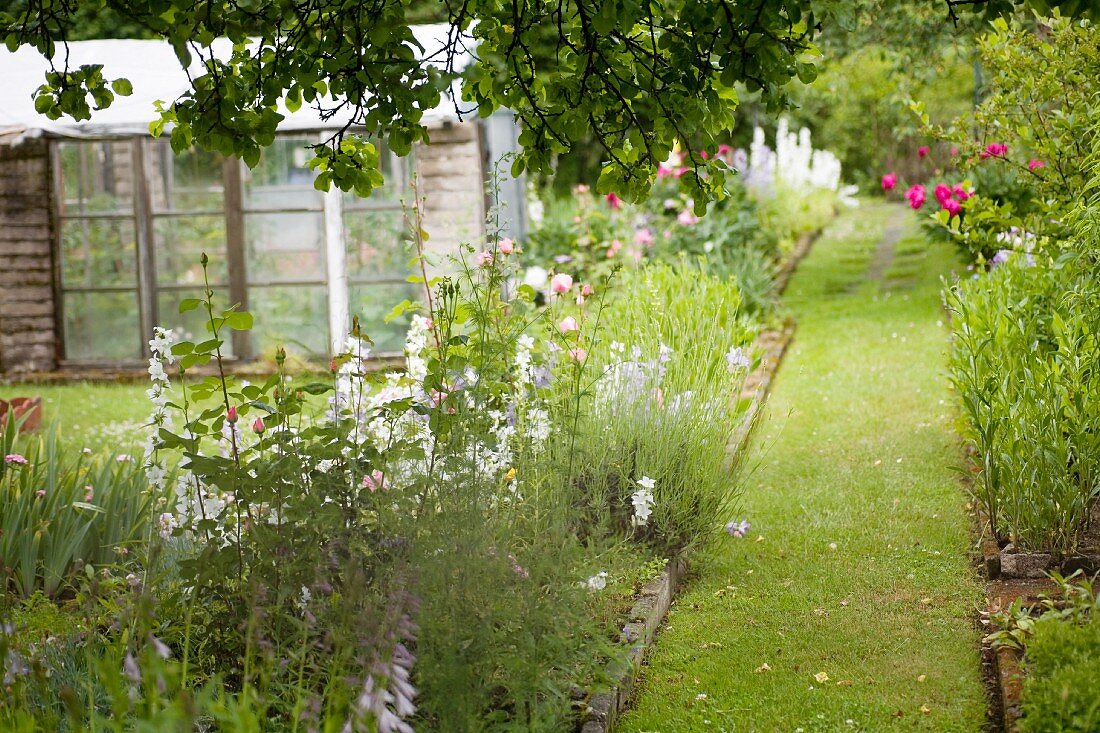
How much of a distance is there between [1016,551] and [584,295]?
1.85 metres

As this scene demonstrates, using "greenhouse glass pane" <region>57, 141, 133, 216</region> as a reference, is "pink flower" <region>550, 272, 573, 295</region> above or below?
below

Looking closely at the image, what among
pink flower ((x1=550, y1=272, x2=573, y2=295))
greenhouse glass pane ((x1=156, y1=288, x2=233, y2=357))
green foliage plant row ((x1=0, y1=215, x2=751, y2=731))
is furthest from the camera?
greenhouse glass pane ((x1=156, y1=288, x2=233, y2=357))

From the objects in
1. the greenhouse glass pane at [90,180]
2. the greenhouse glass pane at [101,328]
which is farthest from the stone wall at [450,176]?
the greenhouse glass pane at [101,328]

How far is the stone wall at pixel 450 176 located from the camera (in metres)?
9.20

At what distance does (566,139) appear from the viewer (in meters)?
3.60

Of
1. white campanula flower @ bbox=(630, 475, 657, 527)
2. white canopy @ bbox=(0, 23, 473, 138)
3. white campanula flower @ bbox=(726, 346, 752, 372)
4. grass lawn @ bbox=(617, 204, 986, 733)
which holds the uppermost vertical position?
white canopy @ bbox=(0, 23, 473, 138)

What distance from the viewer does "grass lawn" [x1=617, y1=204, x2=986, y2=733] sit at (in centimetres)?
316

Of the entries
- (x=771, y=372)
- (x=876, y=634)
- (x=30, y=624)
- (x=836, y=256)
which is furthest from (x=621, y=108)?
(x=836, y=256)

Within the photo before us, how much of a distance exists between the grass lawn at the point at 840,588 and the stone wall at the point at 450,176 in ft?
10.5

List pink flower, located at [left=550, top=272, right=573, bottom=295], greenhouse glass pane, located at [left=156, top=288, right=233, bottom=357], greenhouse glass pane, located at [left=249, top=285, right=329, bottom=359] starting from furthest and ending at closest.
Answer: greenhouse glass pane, located at [left=156, top=288, right=233, bottom=357] → greenhouse glass pane, located at [left=249, top=285, right=329, bottom=359] → pink flower, located at [left=550, top=272, right=573, bottom=295]

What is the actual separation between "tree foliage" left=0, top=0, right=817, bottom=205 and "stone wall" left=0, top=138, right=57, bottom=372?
253 inches

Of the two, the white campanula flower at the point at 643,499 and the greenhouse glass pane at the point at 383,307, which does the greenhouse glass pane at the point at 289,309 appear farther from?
the white campanula flower at the point at 643,499

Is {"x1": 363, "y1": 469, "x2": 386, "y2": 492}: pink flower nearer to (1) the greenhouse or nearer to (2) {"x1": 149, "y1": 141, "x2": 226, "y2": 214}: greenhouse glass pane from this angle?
(1) the greenhouse

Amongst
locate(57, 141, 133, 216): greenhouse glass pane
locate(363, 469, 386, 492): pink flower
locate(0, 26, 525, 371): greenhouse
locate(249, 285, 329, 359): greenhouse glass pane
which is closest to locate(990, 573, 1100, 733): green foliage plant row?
locate(363, 469, 386, 492): pink flower
